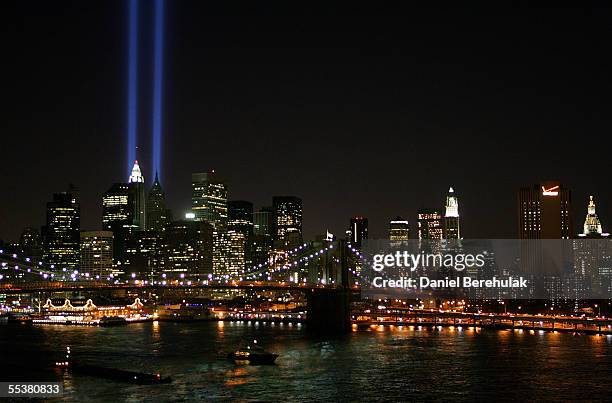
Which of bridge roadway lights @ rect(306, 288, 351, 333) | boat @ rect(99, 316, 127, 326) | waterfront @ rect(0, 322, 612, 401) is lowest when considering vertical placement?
waterfront @ rect(0, 322, 612, 401)

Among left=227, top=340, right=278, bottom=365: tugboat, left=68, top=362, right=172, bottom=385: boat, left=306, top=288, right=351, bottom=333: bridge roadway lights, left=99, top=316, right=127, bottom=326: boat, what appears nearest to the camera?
left=68, top=362, right=172, bottom=385: boat

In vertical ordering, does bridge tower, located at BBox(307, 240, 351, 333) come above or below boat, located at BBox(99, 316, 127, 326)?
above

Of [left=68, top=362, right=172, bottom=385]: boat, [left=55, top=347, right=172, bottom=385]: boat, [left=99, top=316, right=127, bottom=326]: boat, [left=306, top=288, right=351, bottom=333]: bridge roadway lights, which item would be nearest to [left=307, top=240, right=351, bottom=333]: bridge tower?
[left=306, top=288, right=351, bottom=333]: bridge roadway lights

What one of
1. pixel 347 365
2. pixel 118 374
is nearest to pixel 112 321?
pixel 347 365

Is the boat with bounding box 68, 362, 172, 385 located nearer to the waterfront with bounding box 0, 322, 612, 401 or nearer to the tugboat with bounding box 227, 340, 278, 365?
the waterfront with bounding box 0, 322, 612, 401

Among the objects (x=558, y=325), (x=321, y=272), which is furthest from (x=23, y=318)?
(x=558, y=325)

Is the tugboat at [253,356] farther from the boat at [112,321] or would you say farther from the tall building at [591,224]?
the tall building at [591,224]

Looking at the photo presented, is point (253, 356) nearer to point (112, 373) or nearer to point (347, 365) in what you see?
Result: point (347, 365)
